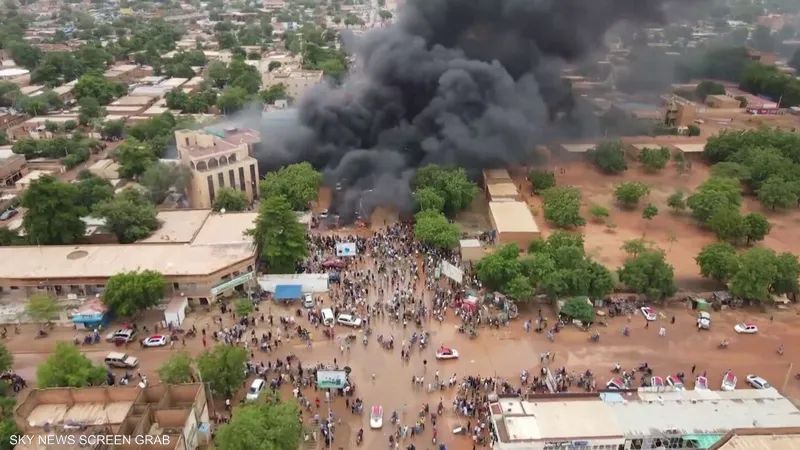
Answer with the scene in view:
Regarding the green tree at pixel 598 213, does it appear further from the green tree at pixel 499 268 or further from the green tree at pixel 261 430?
the green tree at pixel 261 430

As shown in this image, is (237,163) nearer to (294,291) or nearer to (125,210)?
(125,210)

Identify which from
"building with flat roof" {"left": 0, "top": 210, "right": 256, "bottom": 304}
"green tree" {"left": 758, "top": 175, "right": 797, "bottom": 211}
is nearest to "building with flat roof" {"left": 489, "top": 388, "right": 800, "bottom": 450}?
"building with flat roof" {"left": 0, "top": 210, "right": 256, "bottom": 304}

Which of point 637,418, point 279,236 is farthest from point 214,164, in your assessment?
point 637,418

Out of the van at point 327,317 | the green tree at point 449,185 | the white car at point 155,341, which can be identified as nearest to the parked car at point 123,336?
the white car at point 155,341

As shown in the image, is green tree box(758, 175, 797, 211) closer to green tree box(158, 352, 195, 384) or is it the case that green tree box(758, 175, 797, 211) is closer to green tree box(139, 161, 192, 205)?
green tree box(139, 161, 192, 205)

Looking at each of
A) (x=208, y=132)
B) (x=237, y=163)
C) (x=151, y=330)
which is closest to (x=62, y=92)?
(x=208, y=132)
